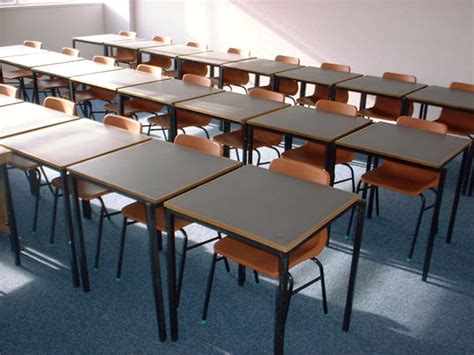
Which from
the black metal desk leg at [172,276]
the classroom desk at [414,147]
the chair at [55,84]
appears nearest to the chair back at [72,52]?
the chair at [55,84]

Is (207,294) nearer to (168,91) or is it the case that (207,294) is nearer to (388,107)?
(168,91)

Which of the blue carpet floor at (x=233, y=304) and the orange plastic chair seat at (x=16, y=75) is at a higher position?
the orange plastic chair seat at (x=16, y=75)

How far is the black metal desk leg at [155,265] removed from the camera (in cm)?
251

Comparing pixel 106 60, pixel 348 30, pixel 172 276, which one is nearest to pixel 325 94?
pixel 348 30

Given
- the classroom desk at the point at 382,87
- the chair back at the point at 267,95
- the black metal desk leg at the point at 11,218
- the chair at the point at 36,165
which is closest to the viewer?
the black metal desk leg at the point at 11,218

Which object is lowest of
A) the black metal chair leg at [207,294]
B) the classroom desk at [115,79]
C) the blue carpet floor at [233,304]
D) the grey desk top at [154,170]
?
the blue carpet floor at [233,304]

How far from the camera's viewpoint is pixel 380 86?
5.11 meters

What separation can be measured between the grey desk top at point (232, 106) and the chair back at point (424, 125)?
0.96 metres

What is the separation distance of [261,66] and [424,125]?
2.50 m

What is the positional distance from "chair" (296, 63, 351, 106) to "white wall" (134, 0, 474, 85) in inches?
40.6

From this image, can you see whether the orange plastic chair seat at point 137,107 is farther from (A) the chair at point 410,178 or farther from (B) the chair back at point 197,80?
(A) the chair at point 410,178

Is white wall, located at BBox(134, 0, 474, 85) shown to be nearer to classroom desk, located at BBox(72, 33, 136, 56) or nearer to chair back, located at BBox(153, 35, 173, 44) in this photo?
chair back, located at BBox(153, 35, 173, 44)

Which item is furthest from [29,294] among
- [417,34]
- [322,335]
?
[417,34]

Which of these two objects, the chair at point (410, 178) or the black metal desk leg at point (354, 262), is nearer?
the black metal desk leg at point (354, 262)
